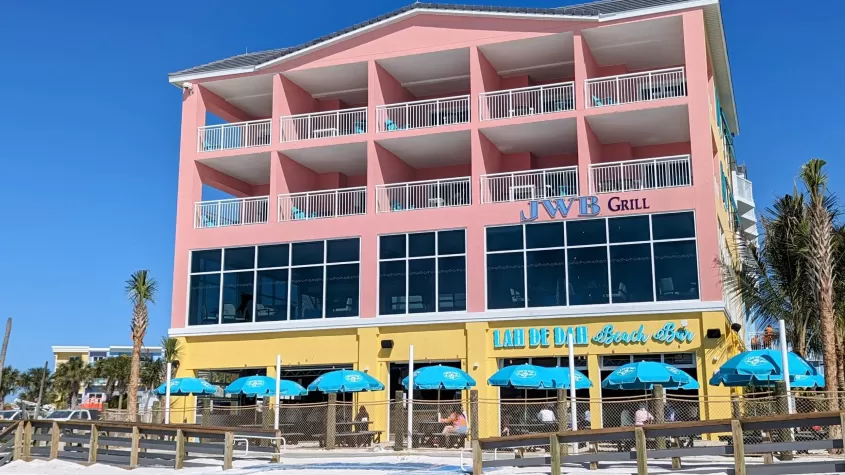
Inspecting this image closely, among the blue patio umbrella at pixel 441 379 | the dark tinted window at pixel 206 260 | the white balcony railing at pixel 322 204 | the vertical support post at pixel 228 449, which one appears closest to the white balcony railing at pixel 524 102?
the white balcony railing at pixel 322 204

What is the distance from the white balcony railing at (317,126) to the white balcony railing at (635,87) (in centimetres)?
772

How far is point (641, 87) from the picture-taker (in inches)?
1145

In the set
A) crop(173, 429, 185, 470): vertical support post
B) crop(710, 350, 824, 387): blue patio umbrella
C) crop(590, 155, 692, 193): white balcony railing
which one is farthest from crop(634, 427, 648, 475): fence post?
crop(590, 155, 692, 193): white balcony railing

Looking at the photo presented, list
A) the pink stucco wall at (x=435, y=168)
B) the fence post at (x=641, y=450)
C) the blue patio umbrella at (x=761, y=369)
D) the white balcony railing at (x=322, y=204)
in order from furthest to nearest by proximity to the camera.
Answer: the white balcony railing at (x=322, y=204), the pink stucco wall at (x=435, y=168), the blue patio umbrella at (x=761, y=369), the fence post at (x=641, y=450)

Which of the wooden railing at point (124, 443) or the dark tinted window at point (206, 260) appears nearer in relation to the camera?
the wooden railing at point (124, 443)

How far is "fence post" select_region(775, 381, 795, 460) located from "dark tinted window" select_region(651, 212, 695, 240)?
7258 mm

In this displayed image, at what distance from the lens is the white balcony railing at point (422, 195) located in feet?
97.4

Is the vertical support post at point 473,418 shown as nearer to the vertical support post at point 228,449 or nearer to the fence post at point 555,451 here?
the vertical support post at point 228,449

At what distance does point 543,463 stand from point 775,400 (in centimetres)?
716

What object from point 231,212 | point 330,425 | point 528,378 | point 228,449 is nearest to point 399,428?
point 330,425

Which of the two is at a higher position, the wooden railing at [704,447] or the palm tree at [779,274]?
the palm tree at [779,274]

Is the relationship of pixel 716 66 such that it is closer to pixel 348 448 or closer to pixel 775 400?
pixel 775 400

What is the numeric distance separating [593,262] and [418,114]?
814 centimetres

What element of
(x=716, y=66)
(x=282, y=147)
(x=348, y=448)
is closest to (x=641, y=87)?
(x=716, y=66)
